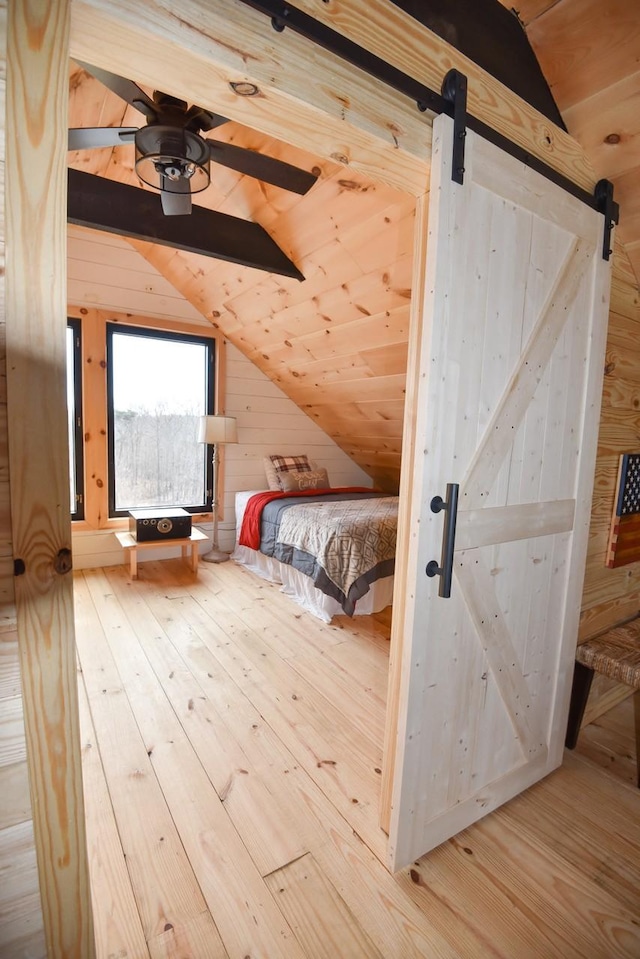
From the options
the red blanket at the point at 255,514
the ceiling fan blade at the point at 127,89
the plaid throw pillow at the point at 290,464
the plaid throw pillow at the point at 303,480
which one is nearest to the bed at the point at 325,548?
the red blanket at the point at 255,514

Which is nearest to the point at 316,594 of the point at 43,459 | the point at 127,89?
the point at 43,459

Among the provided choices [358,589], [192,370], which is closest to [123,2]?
[358,589]

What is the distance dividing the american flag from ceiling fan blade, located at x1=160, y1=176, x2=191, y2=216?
88.6 inches

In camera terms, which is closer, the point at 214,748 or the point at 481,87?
the point at 481,87

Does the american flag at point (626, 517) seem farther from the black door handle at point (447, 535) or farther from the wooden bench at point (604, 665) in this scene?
the black door handle at point (447, 535)

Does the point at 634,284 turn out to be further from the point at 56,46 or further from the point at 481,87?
the point at 56,46

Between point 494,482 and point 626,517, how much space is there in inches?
42.6

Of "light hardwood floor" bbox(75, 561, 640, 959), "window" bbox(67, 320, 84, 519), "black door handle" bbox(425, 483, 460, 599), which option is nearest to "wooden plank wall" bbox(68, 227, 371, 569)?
"window" bbox(67, 320, 84, 519)

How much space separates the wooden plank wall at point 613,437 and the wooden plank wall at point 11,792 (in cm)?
210

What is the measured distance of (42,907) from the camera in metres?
0.79

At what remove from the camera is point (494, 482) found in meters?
1.43

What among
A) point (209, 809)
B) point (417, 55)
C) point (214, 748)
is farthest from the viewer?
point (214, 748)

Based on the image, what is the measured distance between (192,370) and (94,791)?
3.56 meters

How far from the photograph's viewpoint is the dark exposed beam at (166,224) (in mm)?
2598
